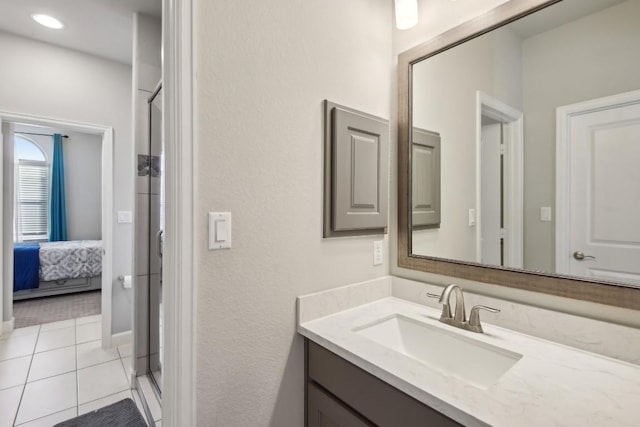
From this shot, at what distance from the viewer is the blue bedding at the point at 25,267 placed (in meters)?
3.68

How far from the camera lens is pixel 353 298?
1.36 metres

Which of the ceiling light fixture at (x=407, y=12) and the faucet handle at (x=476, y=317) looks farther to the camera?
the ceiling light fixture at (x=407, y=12)

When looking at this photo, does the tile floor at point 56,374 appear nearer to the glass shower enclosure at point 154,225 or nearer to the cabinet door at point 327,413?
the glass shower enclosure at point 154,225

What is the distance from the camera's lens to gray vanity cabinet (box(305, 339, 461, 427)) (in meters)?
0.77

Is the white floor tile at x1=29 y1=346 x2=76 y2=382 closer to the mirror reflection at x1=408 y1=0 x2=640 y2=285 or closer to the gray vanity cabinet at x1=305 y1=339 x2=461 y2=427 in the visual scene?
the gray vanity cabinet at x1=305 y1=339 x2=461 y2=427

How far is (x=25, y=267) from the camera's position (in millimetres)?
3727

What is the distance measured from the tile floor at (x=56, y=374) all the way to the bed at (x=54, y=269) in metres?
1.18

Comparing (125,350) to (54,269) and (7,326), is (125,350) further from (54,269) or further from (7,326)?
(54,269)

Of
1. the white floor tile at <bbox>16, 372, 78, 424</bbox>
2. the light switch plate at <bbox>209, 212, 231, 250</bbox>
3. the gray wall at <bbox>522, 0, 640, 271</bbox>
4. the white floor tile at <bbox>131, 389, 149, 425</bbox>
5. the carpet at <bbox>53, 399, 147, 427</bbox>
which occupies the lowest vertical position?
the white floor tile at <bbox>131, 389, 149, 425</bbox>

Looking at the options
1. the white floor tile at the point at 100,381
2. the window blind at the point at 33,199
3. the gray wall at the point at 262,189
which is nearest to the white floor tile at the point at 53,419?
the white floor tile at the point at 100,381

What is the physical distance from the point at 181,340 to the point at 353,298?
0.74 meters

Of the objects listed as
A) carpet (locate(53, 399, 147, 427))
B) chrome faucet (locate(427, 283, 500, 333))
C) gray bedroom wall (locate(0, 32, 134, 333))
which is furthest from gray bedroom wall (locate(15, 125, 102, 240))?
chrome faucet (locate(427, 283, 500, 333))

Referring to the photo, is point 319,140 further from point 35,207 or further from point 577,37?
point 35,207

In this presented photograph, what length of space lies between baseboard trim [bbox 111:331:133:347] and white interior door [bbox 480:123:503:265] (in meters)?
3.02
